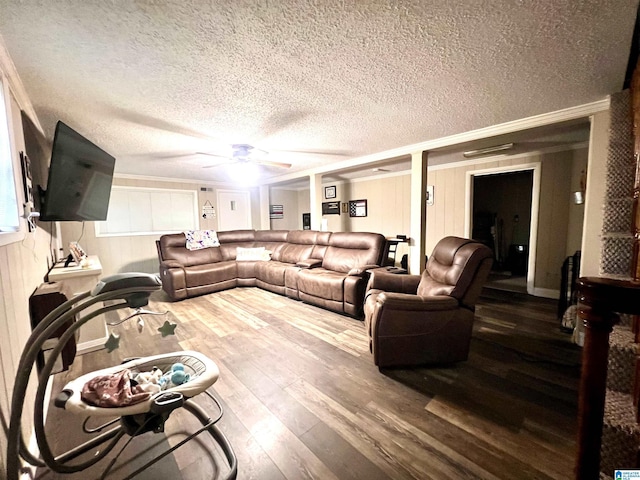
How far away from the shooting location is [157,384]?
50.8 inches

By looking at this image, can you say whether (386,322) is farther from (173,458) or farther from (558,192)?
(558,192)

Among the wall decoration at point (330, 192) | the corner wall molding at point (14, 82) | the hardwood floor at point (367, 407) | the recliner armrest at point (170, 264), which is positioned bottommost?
the hardwood floor at point (367, 407)

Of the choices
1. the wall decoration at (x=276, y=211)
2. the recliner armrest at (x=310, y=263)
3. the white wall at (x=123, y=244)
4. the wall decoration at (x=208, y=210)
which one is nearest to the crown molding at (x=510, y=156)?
the recliner armrest at (x=310, y=263)

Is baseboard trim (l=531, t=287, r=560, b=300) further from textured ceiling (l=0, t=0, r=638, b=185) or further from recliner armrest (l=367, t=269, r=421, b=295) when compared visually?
textured ceiling (l=0, t=0, r=638, b=185)

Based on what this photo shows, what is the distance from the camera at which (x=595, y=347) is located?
31.7 inches

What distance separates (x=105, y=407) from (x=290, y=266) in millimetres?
3160

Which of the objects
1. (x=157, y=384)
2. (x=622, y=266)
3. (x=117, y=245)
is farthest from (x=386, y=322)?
(x=117, y=245)

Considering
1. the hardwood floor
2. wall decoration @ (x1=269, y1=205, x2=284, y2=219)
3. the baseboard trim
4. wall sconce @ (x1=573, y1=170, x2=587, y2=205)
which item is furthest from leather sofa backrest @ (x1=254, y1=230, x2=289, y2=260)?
wall sconce @ (x1=573, y1=170, x2=587, y2=205)

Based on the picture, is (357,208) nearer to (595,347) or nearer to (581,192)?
(581,192)

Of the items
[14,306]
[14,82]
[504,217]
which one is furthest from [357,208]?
[14,306]

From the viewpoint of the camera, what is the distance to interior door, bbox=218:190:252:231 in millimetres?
6141

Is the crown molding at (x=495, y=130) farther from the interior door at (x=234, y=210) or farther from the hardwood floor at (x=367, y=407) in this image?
the interior door at (x=234, y=210)

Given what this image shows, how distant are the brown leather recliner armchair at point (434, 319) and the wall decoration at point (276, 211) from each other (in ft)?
17.4

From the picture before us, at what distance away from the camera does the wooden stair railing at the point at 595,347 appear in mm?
739
